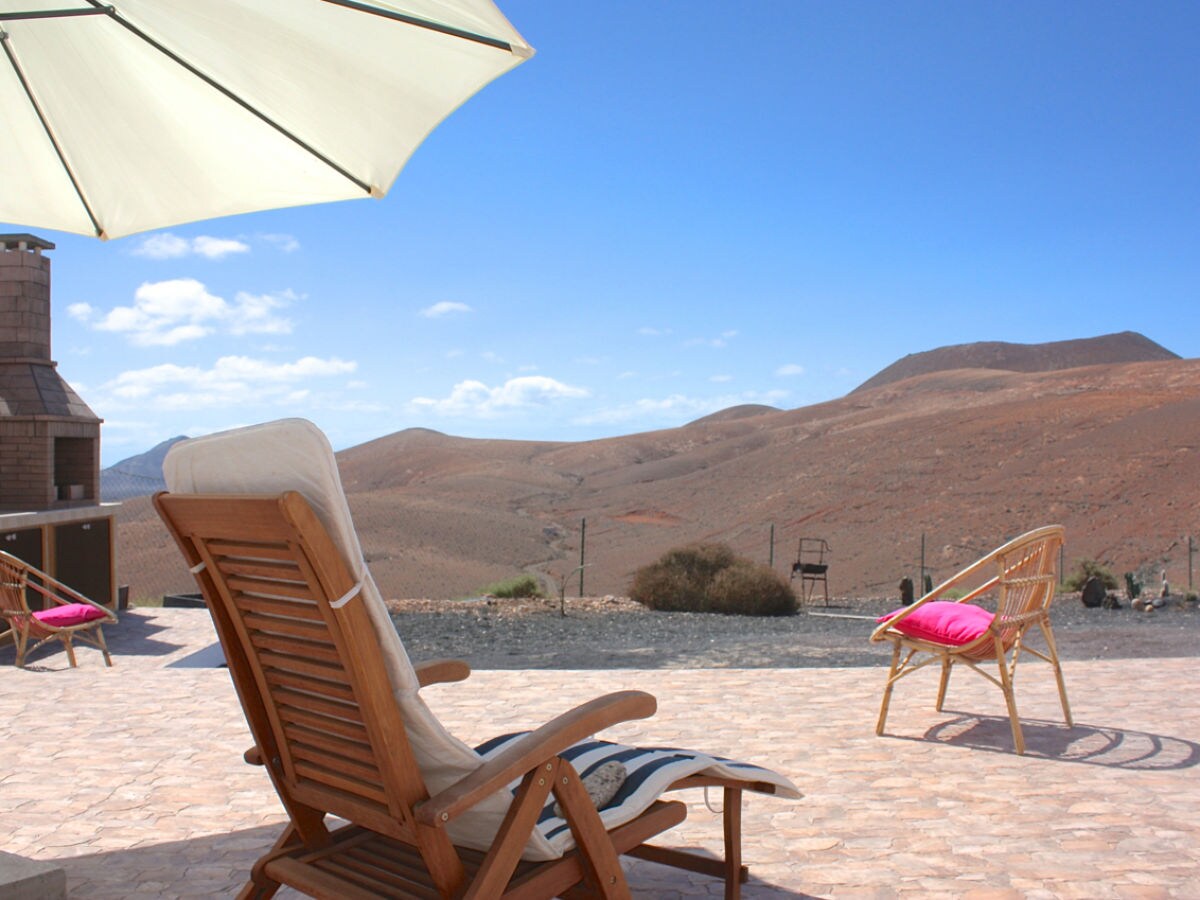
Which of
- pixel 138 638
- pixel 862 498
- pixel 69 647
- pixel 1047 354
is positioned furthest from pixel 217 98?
pixel 1047 354

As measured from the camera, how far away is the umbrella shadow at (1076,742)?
3826 mm

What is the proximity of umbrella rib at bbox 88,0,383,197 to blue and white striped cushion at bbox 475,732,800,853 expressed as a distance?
181cm

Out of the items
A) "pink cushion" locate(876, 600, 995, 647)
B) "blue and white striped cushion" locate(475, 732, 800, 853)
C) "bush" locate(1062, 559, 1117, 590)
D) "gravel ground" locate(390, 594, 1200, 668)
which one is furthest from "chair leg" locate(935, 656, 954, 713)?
"bush" locate(1062, 559, 1117, 590)

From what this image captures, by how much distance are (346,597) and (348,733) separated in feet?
1.11

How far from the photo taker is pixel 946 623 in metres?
4.20

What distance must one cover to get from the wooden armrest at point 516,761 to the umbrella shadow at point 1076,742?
2.63 metres

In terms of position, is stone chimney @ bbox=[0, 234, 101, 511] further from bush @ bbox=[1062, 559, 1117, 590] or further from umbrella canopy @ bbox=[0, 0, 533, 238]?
bush @ bbox=[1062, 559, 1117, 590]

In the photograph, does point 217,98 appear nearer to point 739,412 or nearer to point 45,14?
point 45,14

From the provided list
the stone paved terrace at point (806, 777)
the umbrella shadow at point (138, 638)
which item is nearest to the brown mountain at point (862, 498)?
the umbrella shadow at point (138, 638)

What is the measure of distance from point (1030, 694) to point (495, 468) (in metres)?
52.0

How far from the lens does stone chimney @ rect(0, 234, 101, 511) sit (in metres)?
8.95

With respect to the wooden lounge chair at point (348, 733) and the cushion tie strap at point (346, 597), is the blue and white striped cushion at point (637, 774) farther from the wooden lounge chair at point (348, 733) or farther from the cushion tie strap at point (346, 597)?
the cushion tie strap at point (346, 597)

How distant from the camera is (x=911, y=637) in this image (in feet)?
14.0

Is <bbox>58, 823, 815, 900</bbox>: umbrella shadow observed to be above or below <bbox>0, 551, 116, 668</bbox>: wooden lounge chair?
below
